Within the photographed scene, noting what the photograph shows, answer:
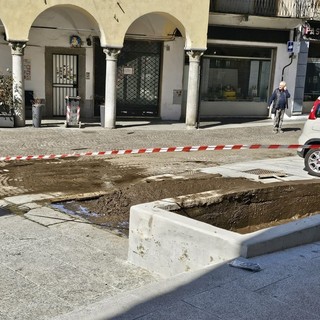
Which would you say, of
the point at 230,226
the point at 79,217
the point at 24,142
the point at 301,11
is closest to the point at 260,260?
the point at 230,226

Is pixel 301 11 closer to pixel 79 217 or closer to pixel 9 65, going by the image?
pixel 9 65

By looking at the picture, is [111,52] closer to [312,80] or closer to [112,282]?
[312,80]

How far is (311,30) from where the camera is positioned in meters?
21.4

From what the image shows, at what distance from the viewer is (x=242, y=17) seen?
66.4 ft

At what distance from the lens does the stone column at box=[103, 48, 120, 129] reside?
57.0 ft

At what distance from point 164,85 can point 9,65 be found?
244 inches

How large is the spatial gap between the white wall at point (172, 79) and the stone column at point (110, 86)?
3.66 metres

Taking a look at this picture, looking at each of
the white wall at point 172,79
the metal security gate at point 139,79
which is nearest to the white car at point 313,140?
the white wall at point 172,79

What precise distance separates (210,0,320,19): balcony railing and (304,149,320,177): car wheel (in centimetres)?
1087

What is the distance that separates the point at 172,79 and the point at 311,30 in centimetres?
638

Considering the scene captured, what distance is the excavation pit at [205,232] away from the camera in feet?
16.8

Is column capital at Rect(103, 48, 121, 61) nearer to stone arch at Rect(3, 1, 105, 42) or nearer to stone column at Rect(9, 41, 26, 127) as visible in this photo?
Answer: stone arch at Rect(3, 1, 105, 42)

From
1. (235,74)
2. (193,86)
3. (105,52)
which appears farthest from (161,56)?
(105,52)

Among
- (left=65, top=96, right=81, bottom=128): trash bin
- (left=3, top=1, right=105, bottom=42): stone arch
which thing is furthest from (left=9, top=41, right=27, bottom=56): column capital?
(left=65, top=96, right=81, bottom=128): trash bin
